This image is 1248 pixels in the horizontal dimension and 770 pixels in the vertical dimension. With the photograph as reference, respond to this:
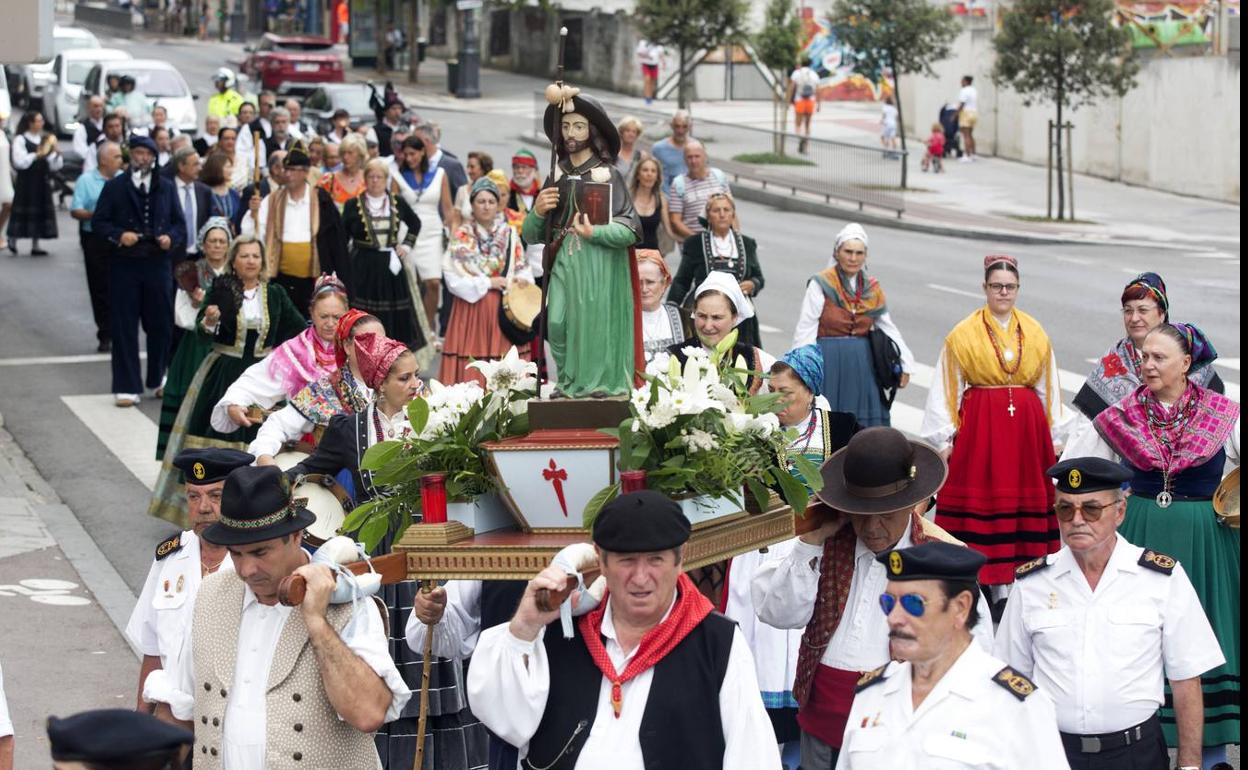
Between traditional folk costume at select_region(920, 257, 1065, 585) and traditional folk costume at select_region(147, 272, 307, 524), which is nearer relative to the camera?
traditional folk costume at select_region(920, 257, 1065, 585)

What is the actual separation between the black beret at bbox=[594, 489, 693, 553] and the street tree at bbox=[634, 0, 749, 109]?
3522 cm

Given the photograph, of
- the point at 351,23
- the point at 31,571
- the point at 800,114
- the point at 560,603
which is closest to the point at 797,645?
the point at 560,603

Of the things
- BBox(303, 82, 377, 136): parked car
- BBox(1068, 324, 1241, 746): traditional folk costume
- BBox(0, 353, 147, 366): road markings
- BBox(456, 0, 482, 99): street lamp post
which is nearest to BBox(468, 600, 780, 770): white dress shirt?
BBox(1068, 324, 1241, 746): traditional folk costume

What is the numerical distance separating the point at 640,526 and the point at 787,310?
53.5ft

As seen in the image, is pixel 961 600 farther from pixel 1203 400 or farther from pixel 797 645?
pixel 1203 400

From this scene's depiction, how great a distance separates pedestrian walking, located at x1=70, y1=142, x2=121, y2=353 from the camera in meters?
18.7

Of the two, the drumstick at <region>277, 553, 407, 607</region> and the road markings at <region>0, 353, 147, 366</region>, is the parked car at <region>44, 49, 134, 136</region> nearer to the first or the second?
the road markings at <region>0, 353, 147, 366</region>

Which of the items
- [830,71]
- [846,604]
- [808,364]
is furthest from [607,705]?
[830,71]

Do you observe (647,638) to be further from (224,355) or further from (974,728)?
(224,355)

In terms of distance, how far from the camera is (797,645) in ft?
25.2

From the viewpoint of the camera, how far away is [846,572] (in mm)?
6641

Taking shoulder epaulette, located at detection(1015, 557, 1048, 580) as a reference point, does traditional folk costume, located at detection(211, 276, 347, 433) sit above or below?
above

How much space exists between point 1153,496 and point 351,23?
52.7 metres

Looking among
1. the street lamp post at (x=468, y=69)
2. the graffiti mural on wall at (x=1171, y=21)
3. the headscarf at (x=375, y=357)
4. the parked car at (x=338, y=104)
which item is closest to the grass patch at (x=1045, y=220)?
the graffiti mural on wall at (x=1171, y=21)
